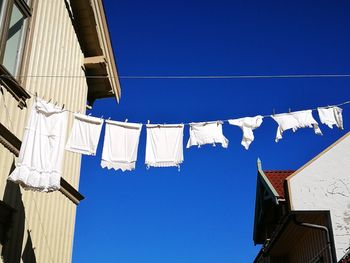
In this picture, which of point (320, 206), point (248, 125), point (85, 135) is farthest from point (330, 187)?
point (85, 135)

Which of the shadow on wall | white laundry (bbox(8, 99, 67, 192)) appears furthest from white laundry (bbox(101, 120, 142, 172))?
the shadow on wall

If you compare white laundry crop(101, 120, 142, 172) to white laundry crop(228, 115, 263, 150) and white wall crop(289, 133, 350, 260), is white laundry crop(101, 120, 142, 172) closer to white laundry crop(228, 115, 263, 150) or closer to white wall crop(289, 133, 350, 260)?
white laundry crop(228, 115, 263, 150)

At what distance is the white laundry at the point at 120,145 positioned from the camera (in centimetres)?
880

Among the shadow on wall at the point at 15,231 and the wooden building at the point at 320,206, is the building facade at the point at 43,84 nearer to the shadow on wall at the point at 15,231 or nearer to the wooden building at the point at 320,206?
the shadow on wall at the point at 15,231

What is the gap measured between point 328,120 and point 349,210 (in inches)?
123

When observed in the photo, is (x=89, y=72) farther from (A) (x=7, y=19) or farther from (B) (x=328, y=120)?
(B) (x=328, y=120)

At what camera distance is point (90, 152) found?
28.0 feet

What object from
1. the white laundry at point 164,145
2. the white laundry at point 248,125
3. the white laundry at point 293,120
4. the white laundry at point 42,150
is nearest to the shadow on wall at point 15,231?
the white laundry at point 42,150

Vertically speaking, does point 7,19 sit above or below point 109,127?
above

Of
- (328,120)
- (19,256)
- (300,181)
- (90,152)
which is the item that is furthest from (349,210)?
(19,256)

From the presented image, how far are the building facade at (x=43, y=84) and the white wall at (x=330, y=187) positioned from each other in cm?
515

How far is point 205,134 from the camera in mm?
9195

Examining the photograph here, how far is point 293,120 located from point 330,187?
3402 mm

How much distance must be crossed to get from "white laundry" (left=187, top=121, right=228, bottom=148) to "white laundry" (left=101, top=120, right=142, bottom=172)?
0.98 metres
